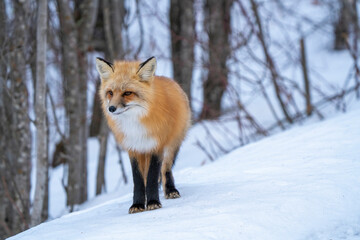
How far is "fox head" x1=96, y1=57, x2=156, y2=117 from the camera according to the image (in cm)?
398

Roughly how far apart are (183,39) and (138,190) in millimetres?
6407

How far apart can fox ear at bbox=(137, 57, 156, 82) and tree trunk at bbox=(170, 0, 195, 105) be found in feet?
19.3

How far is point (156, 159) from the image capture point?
4.30 meters

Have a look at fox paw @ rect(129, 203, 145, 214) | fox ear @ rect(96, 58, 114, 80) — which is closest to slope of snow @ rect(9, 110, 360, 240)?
fox paw @ rect(129, 203, 145, 214)

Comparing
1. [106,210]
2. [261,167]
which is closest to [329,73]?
[261,167]

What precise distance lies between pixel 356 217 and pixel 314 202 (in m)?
0.34

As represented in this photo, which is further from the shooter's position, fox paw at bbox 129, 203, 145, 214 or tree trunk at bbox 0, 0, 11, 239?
tree trunk at bbox 0, 0, 11, 239

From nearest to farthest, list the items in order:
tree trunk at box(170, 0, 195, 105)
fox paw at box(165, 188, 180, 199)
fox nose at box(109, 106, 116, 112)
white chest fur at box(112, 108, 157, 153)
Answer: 1. fox nose at box(109, 106, 116, 112)
2. white chest fur at box(112, 108, 157, 153)
3. fox paw at box(165, 188, 180, 199)
4. tree trunk at box(170, 0, 195, 105)

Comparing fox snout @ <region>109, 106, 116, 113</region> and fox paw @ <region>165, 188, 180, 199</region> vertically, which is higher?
fox snout @ <region>109, 106, 116, 113</region>

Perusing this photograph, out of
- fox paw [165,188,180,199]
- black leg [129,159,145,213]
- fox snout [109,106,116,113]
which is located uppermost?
fox snout [109,106,116,113]

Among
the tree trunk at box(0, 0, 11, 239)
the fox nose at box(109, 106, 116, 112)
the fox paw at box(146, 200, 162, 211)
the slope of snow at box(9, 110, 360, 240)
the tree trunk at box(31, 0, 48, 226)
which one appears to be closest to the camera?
the slope of snow at box(9, 110, 360, 240)

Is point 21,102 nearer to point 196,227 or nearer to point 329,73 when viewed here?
point 196,227

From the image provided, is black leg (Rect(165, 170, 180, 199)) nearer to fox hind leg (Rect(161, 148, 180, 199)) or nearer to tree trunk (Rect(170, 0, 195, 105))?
fox hind leg (Rect(161, 148, 180, 199))

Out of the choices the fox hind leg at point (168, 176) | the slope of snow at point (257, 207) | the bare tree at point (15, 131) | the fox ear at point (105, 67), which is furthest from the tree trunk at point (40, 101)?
the fox hind leg at point (168, 176)
